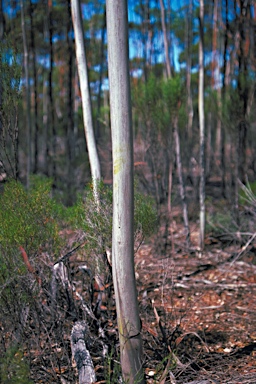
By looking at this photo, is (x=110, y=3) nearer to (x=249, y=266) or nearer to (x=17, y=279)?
(x=17, y=279)

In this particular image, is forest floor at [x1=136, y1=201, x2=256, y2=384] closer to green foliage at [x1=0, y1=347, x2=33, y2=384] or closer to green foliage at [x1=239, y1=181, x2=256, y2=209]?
green foliage at [x1=239, y1=181, x2=256, y2=209]

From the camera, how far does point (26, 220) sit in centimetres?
283

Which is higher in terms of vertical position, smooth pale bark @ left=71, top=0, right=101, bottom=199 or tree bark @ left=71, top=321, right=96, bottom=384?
smooth pale bark @ left=71, top=0, right=101, bottom=199

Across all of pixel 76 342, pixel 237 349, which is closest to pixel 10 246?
pixel 76 342

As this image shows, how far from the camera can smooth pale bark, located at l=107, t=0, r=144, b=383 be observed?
6.95 feet

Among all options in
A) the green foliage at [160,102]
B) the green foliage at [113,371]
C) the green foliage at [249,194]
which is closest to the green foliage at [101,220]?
the green foliage at [113,371]

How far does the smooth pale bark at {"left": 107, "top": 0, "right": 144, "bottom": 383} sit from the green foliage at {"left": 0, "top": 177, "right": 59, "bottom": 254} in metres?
0.84

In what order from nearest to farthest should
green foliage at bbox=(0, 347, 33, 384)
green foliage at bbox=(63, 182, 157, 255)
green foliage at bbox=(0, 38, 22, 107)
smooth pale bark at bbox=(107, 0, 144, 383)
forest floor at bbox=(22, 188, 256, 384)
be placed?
green foliage at bbox=(0, 347, 33, 384)
smooth pale bark at bbox=(107, 0, 144, 383)
forest floor at bbox=(22, 188, 256, 384)
green foliage at bbox=(63, 182, 157, 255)
green foliage at bbox=(0, 38, 22, 107)

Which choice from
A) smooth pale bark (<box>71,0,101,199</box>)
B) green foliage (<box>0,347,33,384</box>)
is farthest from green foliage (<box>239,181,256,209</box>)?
green foliage (<box>0,347,33,384</box>)

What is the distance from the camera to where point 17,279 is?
265 cm

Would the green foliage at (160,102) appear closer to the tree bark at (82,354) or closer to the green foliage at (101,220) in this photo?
the green foliage at (101,220)

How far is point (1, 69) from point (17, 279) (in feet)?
5.35

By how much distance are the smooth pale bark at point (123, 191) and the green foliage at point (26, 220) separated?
843mm

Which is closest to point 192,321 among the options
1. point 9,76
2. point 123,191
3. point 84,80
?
point 123,191
